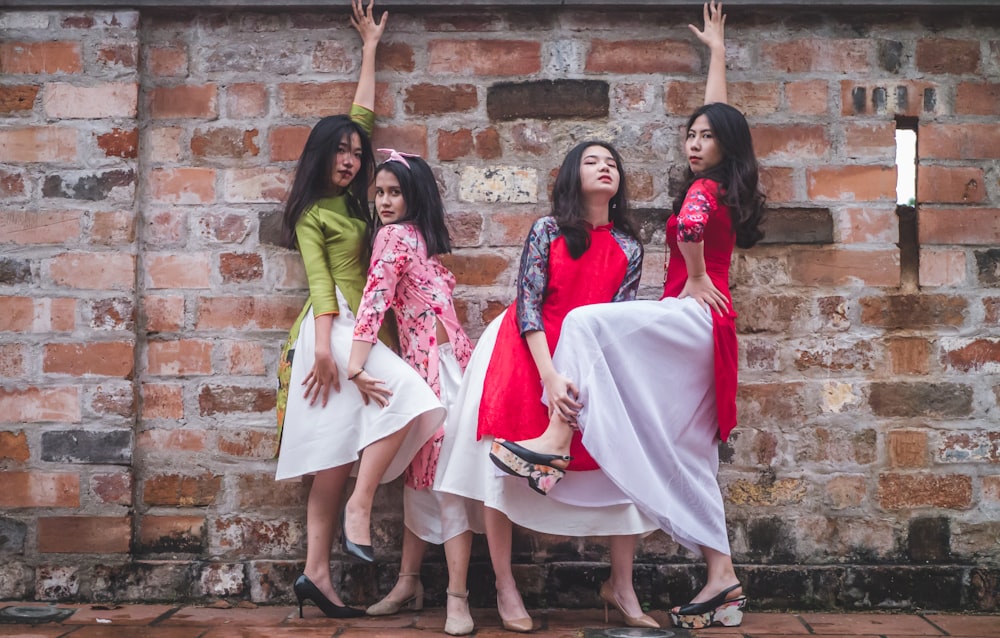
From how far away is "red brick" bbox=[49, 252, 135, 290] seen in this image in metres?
3.68

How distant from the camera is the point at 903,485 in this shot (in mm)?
3650

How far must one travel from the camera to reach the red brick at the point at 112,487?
11.9 feet

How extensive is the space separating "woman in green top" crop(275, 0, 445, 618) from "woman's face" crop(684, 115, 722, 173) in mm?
1180

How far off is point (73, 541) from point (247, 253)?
1.25 meters

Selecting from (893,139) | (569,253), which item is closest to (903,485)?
(893,139)

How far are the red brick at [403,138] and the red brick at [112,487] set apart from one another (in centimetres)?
158

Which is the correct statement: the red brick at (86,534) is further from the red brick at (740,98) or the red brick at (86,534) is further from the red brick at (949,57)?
the red brick at (949,57)

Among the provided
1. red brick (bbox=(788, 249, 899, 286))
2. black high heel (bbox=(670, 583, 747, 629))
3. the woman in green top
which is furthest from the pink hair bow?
black high heel (bbox=(670, 583, 747, 629))

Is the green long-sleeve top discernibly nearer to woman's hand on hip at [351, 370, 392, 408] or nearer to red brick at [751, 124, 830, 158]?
woman's hand on hip at [351, 370, 392, 408]

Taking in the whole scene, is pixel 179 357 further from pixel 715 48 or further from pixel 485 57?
pixel 715 48

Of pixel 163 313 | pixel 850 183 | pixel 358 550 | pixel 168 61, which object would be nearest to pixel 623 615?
pixel 358 550

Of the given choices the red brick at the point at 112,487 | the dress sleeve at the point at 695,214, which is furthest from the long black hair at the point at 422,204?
the red brick at the point at 112,487

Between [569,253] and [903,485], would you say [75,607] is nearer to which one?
[569,253]

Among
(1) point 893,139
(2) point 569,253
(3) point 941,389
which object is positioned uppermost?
(1) point 893,139
